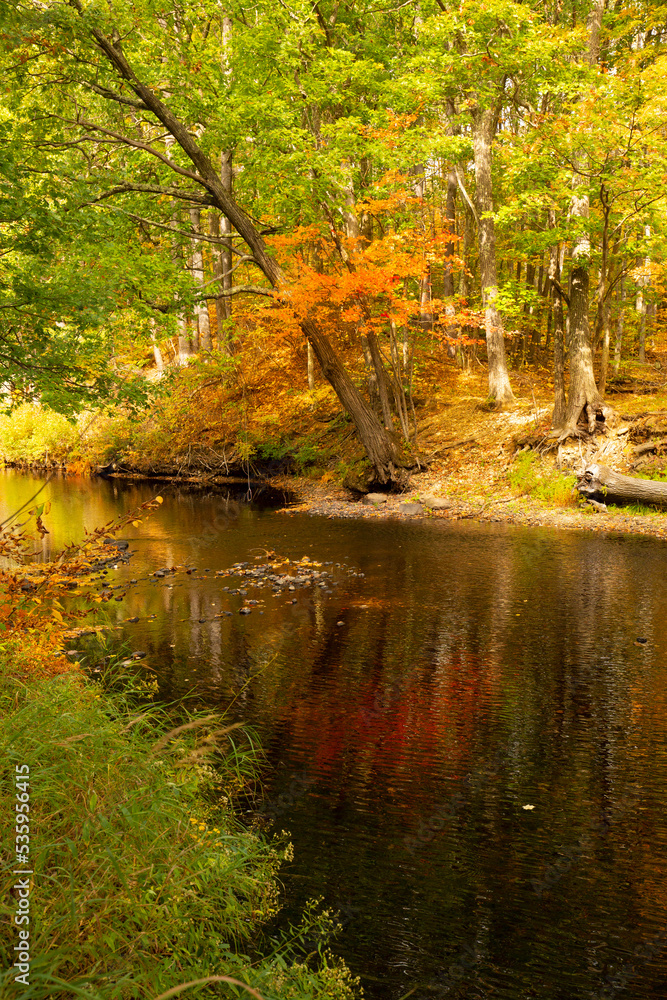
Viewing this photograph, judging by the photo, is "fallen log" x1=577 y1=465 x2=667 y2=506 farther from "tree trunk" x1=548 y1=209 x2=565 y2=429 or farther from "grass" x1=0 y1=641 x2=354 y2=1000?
"grass" x1=0 y1=641 x2=354 y2=1000

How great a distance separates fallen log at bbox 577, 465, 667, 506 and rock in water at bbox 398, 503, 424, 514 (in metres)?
3.91

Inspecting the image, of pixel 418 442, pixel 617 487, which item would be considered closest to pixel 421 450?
pixel 418 442

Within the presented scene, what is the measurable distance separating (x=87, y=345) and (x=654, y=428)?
13.6 metres

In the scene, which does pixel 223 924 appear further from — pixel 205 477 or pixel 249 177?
pixel 205 477

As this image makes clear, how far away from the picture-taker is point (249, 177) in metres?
16.9

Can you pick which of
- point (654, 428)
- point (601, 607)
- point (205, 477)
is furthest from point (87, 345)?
point (205, 477)

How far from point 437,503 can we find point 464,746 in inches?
477

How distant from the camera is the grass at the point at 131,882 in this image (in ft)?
8.21

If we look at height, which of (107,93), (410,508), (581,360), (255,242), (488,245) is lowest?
(410,508)
